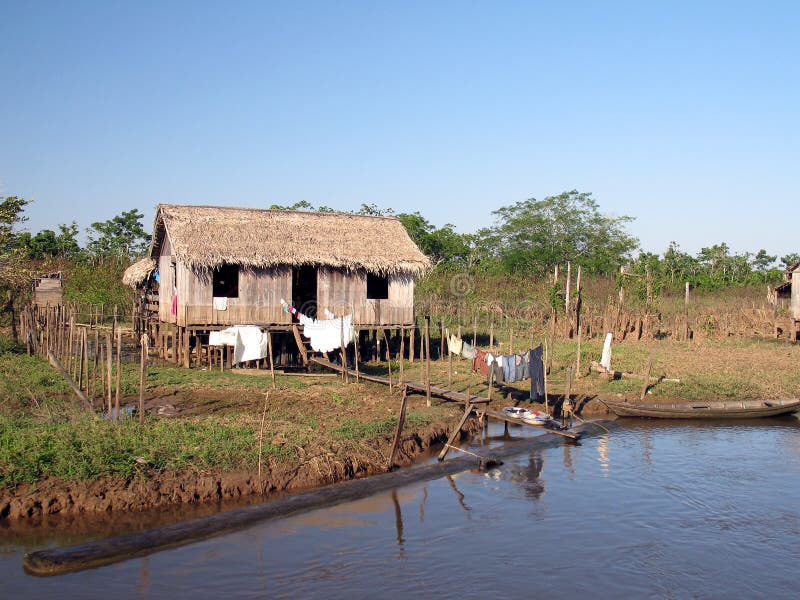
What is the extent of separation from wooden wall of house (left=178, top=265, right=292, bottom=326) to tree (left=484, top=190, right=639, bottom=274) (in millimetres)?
18841

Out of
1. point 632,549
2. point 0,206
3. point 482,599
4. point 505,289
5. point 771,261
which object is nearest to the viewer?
point 482,599

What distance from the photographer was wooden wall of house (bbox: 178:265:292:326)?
1698 centimetres

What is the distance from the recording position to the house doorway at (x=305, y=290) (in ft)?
61.4

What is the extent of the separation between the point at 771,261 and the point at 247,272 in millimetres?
35632

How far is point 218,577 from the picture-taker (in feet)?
23.0

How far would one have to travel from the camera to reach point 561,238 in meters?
35.5

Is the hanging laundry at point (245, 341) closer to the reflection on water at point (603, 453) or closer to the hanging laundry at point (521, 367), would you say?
the hanging laundry at point (521, 367)

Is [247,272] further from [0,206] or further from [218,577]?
[218,577]

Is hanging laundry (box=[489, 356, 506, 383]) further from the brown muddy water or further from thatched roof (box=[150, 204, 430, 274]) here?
thatched roof (box=[150, 204, 430, 274])

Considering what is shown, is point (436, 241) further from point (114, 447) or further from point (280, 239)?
point (114, 447)

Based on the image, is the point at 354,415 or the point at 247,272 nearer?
the point at 354,415

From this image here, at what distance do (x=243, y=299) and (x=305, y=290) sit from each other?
147 inches

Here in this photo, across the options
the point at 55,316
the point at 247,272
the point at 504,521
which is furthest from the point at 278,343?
the point at 504,521

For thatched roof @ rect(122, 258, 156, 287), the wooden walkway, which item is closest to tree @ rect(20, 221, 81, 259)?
thatched roof @ rect(122, 258, 156, 287)
